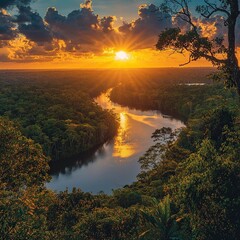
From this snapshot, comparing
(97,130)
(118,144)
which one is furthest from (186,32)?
(97,130)

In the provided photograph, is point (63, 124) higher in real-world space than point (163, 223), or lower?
lower

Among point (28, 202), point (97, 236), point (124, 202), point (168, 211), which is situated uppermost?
point (28, 202)

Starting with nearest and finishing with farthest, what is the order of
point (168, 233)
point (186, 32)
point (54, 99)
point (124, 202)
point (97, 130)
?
1. point (186, 32)
2. point (168, 233)
3. point (124, 202)
4. point (97, 130)
5. point (54, 99)

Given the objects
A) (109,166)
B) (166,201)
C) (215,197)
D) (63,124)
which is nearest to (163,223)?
(166,201)

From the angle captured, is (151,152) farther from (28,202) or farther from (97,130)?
(28,202)

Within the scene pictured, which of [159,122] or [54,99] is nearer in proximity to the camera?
[159,122]

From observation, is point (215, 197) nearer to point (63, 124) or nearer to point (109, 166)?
point (109, 166)

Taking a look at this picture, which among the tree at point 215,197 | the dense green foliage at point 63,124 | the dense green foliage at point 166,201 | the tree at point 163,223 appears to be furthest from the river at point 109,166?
the tree at point 215,197

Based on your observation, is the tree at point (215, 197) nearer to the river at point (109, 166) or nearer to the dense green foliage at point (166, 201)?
the dense green foliage at point (166, 201)
